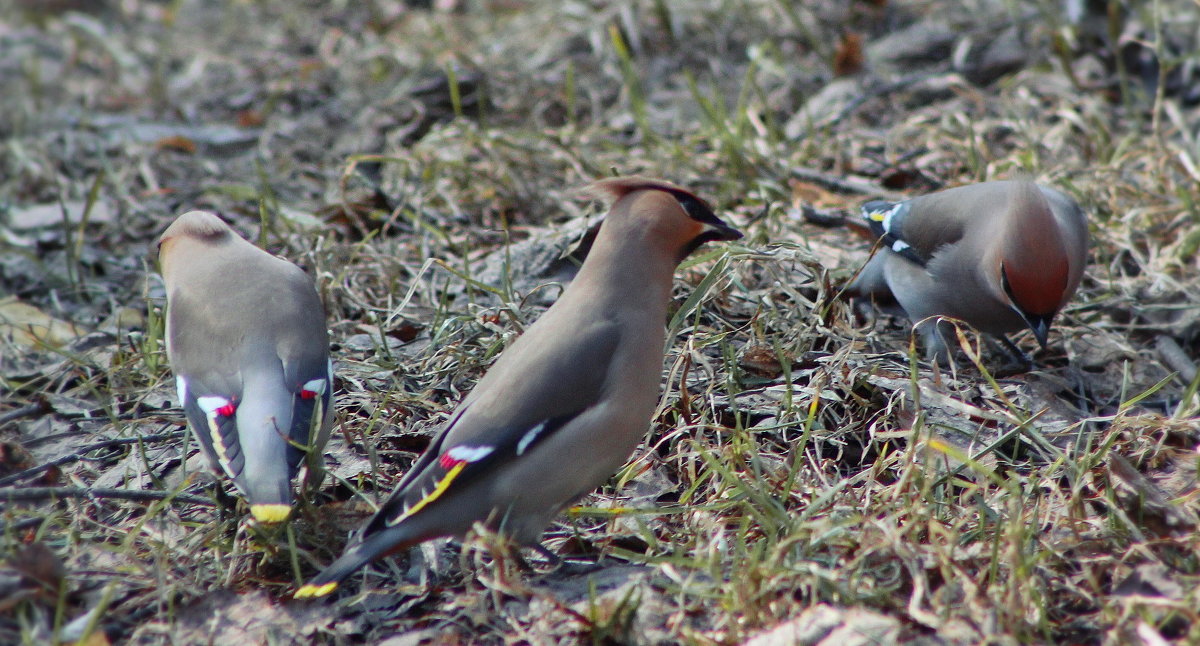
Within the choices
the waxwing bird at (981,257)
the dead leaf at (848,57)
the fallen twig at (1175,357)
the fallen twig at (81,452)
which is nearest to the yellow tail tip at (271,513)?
the fallen twig at (81,452)

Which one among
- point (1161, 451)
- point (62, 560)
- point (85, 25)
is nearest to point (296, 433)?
point (62, 560)

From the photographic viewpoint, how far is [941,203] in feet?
14.8

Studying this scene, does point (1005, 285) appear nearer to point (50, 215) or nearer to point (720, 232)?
point (720, 232)

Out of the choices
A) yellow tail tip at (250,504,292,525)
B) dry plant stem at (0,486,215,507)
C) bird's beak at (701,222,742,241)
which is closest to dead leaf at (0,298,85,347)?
dry plant stem at (0,486,215,507)

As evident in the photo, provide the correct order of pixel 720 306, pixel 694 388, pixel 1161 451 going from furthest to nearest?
pixel 720 306 → pixel 694 388 → pixel 1161 451

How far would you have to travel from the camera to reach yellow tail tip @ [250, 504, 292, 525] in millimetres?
3115

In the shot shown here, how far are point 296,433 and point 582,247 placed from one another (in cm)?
171

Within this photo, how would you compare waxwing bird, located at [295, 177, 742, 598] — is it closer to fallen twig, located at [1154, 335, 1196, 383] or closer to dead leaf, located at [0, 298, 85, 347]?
fallen twig, located at [1154, 335, 1196, 383]

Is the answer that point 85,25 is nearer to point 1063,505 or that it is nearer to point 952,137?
point 952,137

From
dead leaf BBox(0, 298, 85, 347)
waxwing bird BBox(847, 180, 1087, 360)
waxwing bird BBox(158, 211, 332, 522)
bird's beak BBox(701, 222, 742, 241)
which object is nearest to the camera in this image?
waxwing bird BBox(158, 211, 332, 522)

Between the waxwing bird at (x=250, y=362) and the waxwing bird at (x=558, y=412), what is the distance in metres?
0.35

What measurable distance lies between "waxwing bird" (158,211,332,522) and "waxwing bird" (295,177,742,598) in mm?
347

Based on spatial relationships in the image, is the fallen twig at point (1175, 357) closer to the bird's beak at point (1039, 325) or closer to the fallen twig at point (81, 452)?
the bird's beak at point (1039, 325)

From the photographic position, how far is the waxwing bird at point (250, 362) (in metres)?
3.28
